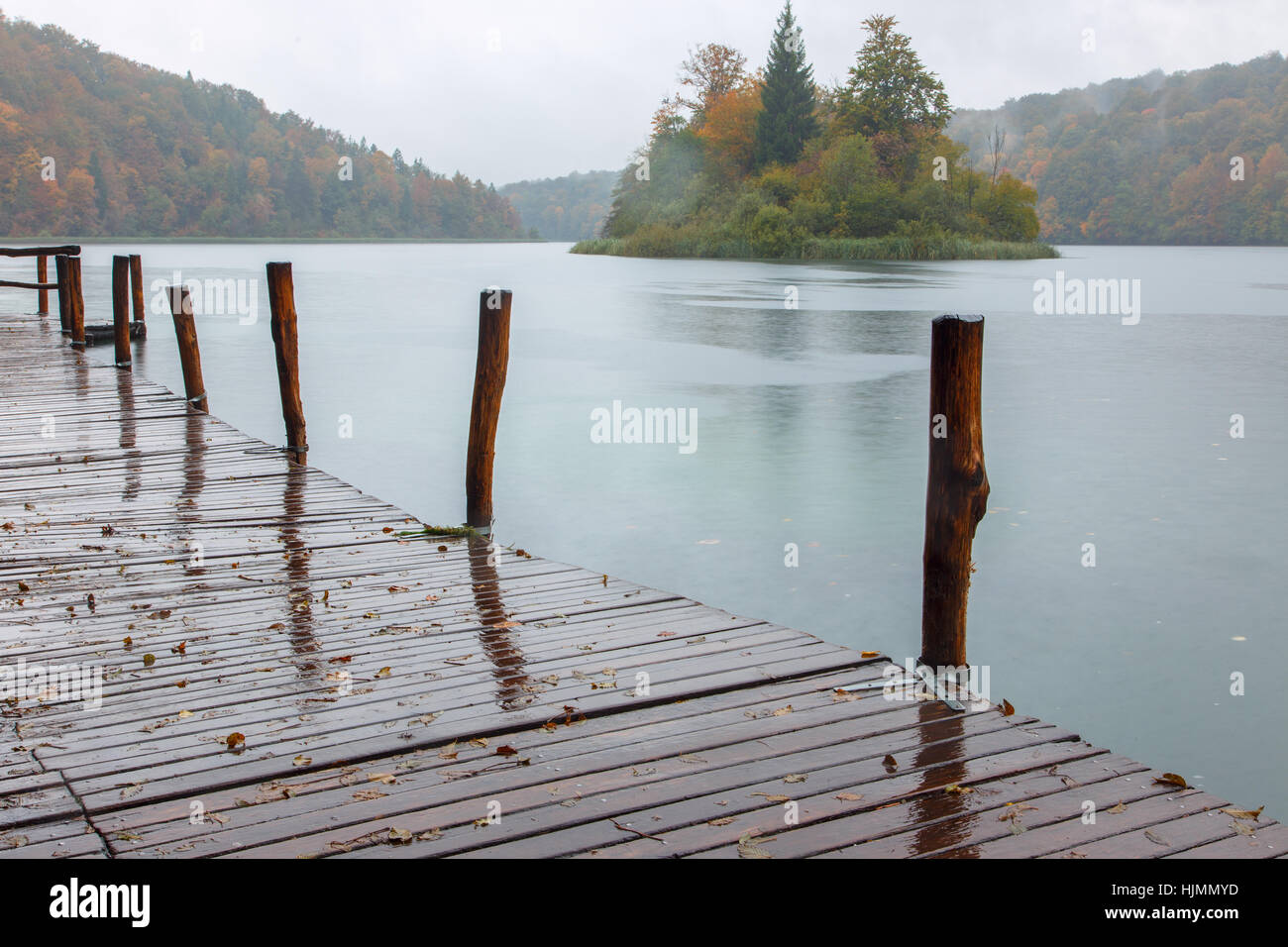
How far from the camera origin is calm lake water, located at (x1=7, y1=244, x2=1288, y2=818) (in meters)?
6.15

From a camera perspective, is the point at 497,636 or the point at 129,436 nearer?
the point at 497,636

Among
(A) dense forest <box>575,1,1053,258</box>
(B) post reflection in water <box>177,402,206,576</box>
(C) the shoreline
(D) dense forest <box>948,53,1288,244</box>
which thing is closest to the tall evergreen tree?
(A) dense forest <box>575,1,1053,258</box>

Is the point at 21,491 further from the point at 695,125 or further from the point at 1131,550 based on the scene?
the point at 695,125

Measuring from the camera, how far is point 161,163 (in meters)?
123

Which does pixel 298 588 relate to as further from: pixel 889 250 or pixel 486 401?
pixel 889 250

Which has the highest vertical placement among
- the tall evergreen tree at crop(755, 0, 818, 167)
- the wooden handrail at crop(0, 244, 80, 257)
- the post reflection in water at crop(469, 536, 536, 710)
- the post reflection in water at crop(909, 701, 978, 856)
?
the tall evergreen tree at crop(755, 0, 818, 167)

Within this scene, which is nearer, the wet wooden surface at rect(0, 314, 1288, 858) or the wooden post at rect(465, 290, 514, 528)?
the wet wooden surface at rect(0, 314, 1288, 858)

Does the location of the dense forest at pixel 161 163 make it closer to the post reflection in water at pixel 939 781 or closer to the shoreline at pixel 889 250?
the shoreline at pixel 889 250


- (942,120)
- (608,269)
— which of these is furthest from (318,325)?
(942,120)

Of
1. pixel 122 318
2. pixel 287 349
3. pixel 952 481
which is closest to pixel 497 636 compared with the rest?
pixel 952 481

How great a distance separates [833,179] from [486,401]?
5411 cm

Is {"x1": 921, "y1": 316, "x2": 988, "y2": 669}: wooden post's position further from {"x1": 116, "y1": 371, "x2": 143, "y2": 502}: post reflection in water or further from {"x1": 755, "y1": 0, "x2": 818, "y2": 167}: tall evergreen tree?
{"x1": 755, "y1": 0, "x2": 818, "y2": 167}: tall evergreen tree

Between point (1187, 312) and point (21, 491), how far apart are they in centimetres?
2679

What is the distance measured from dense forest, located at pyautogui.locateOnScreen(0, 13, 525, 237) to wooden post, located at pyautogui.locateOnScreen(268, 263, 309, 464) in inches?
4122
